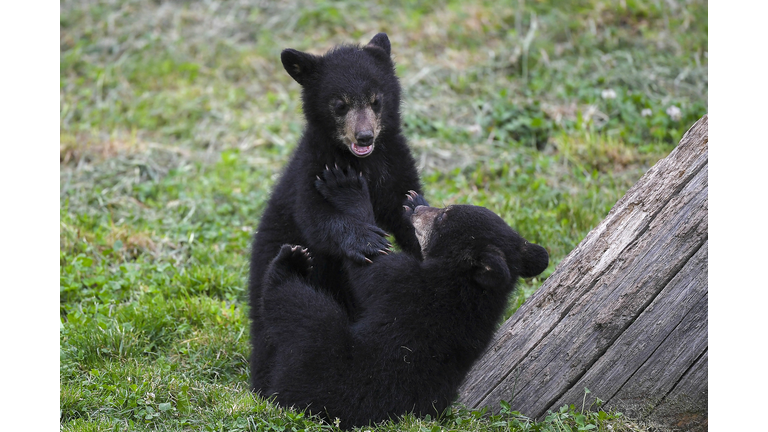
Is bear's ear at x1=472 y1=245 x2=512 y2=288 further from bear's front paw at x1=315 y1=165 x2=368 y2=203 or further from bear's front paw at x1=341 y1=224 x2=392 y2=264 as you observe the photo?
bear's front paw at x1=315 y1=165 x2=368 y2=203

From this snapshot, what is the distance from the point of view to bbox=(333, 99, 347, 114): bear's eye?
5.37 metres

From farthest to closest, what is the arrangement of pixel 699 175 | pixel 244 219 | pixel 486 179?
pixel 486 179 → pixel 244 219 → pixel 699 175

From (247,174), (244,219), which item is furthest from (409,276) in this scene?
(247,174)

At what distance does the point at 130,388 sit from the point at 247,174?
4797 millimetres

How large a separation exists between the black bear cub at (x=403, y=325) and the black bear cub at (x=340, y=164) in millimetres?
288

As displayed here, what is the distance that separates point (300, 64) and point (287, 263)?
1.51m

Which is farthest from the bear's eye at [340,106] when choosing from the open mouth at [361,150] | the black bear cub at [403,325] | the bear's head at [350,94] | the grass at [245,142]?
the grass at [245,142]

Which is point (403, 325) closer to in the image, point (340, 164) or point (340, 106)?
point (340, 164)

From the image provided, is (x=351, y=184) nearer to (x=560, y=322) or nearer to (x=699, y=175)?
(x=560, y=322)

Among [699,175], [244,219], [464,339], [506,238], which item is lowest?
[244,219]

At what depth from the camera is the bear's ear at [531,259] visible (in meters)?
5.02

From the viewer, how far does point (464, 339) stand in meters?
4.67

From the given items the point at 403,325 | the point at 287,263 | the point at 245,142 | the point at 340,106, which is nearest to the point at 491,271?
the point at 403,325

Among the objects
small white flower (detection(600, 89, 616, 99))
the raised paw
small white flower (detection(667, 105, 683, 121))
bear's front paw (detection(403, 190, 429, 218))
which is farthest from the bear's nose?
small white flower (detection(600, 89, 616, 99))
